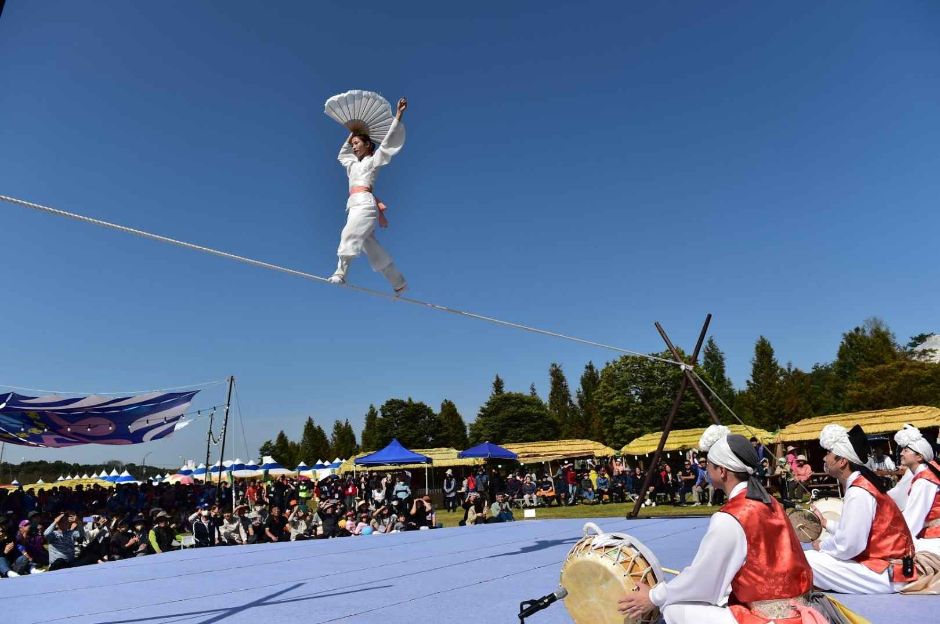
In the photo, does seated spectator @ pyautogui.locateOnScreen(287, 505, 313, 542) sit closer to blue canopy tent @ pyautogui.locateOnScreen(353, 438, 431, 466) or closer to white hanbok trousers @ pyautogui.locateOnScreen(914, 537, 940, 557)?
blue canopy tent @ pyautogui.locateOnScreen(353, 438, 431, 466)

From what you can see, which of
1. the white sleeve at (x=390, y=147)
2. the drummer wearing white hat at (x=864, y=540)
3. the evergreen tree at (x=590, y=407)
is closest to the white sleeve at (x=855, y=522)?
the drummer wearing white hat at (x=864, y=540)

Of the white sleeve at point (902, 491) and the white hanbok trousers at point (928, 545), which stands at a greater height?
the white sleeve at point (902, 491)

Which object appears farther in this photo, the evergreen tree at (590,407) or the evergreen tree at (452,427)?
the evergreen tree at (452,427)

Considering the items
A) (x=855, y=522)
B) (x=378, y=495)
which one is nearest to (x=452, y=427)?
(x=378, y=495)

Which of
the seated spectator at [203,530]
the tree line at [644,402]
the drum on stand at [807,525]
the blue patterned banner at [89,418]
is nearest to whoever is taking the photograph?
the drum on stand at [807,525]

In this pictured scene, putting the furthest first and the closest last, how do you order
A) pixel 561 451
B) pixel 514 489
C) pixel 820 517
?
1. pixel 561 451
2. pixel 514 489
3. pixel 820 517

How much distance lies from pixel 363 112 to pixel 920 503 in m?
6.45

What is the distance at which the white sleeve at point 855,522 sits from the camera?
4.52 m

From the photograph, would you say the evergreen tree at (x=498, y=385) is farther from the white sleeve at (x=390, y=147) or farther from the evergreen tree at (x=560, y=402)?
the white sleeve at (x=390, y=147)

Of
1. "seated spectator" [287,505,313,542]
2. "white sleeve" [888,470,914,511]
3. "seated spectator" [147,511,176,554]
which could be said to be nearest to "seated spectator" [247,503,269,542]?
"seated spectator" [287,505,313,542]

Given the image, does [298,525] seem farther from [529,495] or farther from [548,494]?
[548,494]

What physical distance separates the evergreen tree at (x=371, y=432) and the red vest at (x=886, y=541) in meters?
62.5

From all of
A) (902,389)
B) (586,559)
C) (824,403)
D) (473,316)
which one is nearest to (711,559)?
(586,559)

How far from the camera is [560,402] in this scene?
225 ft
